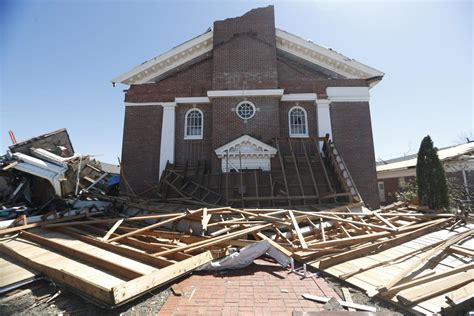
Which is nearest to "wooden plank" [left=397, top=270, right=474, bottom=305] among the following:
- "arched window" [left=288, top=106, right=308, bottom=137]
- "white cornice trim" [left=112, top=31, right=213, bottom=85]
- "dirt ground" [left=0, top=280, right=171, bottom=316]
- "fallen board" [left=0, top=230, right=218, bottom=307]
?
"fallen board" [left=0, top=230, right=218, bottom=307]

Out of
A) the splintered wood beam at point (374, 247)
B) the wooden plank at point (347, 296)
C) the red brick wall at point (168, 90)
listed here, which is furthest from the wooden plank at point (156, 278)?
the red brick wall at point (168, 90)

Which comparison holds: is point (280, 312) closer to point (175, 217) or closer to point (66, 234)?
point (175, 217)

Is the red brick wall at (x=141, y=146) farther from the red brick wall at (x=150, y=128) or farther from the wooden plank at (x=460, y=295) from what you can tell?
the wooden plank at (x=460, y=295)

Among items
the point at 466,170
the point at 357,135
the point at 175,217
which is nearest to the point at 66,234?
the point at 175,217

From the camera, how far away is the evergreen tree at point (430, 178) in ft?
A: 28.9

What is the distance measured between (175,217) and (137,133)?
8310 mm

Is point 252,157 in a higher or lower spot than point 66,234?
higher

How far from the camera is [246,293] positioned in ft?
11.9

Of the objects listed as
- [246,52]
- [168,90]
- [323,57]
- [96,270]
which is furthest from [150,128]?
[323,57]

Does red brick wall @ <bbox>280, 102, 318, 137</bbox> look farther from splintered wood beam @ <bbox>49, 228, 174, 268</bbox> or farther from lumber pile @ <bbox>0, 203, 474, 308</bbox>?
splintered wood beam @ <bbox>49, 228, 174, 268</bbox>

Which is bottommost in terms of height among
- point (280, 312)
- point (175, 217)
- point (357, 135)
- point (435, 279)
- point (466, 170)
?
point (280, 312)

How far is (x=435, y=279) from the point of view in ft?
11.4

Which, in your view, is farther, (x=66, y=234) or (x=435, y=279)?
(x=66, y=234)

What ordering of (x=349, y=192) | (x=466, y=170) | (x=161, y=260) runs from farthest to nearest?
(x=466, y=170), (x=349, y=192), (x=161, y=260)
